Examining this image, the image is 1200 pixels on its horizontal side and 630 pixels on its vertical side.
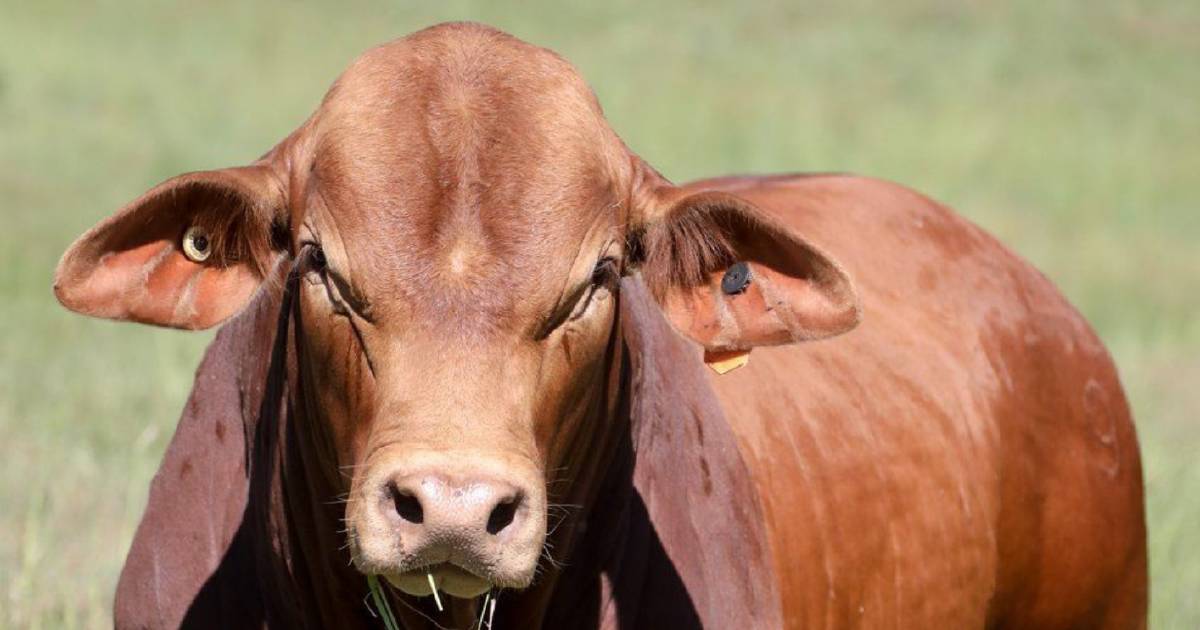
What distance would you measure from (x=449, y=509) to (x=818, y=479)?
1961 mm

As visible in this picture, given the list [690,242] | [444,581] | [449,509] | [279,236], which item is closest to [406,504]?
[449,509]

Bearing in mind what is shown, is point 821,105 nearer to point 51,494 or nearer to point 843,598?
point 51,494

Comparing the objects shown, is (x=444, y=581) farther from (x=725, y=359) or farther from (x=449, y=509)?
(x=725, y=359)

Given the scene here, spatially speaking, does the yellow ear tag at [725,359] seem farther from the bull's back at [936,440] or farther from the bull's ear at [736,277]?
the bull's back at [936,440]

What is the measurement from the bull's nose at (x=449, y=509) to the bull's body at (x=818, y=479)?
0.64 m

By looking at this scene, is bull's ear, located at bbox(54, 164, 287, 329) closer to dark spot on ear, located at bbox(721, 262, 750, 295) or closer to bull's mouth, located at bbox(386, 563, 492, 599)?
bull's mouth, located at bbox(386, 563, 492, 599)

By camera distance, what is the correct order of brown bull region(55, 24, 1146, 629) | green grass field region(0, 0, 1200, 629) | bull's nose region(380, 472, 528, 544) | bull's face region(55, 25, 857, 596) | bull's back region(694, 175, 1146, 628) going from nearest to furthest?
bull's nose region(380, 472, 528, 544), bull's face region(55, 25, 857, 596), brown bull region(55, 24, 1146, 629), bull's back region(694, 175, 1146, 628), green grass field region(0, 0, 1200, 629)

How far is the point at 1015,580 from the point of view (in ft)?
17.9

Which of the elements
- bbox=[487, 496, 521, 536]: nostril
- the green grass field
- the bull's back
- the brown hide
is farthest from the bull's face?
the green grass field

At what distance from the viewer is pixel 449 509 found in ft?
9.61

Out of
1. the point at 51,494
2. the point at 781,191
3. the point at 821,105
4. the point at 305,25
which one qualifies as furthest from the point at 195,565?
the point at 305,25

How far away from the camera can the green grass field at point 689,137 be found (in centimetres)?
745

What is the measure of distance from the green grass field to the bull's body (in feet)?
4.90

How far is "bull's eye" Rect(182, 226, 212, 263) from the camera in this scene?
3.62 m
